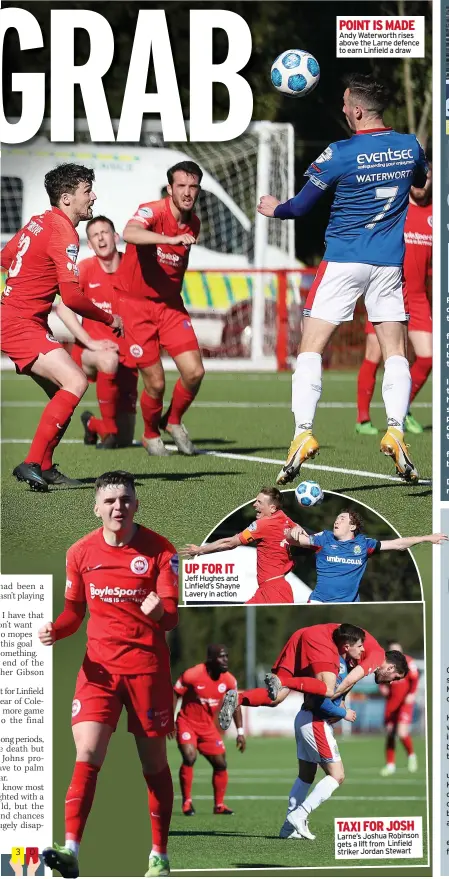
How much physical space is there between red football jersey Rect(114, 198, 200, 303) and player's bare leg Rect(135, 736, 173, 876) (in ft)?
8.32

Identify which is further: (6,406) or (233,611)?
(6,406)

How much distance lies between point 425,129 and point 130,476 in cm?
218

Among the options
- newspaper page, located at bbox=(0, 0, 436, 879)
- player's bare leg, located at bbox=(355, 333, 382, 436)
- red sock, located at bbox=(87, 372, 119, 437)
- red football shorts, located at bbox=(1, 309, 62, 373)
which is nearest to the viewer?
newspaper page, located at bbox=(0, 0, 436, 879)

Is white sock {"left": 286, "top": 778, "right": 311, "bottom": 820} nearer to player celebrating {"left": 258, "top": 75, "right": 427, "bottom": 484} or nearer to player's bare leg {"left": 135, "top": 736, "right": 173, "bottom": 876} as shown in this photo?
player's bare leg {"left": 135, "top": 736, "right": 173, "bottom": 876}

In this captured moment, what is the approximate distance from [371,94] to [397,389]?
1.39 metres

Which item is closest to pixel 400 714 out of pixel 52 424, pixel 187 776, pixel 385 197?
pixel 187 776

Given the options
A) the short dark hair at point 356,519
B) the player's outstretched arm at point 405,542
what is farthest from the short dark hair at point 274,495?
the player's outstretched arm at point 405,542

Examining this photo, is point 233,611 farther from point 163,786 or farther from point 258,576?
point 163,786

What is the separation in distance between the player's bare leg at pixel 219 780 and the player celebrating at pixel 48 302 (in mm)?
1549

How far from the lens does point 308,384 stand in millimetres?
6777

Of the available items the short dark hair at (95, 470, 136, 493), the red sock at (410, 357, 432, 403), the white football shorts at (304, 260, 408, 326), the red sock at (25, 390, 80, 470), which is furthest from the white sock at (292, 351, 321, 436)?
the red sock at (25, 390, 80, 470)

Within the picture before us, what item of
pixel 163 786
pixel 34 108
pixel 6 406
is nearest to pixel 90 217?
pixel 34 108

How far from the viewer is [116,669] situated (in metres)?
6.25

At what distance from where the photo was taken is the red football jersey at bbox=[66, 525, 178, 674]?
6.27 metres
